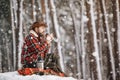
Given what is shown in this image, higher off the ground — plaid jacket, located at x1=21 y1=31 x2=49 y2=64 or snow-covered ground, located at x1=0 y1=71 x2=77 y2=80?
plaid jacket, located at x1=21 y1=31 x2=49 y2=64

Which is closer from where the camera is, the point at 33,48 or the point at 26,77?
the point at 26,77

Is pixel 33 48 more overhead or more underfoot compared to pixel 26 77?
more overhead

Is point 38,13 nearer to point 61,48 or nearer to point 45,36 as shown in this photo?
point 61,48

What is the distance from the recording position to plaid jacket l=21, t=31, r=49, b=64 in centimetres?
596

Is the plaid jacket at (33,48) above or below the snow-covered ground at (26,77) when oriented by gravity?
above

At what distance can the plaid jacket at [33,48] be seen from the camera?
5961mm

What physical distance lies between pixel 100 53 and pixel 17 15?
2.02 meters

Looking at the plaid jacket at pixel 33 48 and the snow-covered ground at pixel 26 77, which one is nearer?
the snow-covered ground at pixel 26 77

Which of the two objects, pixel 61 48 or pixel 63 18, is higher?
pixel 63 18

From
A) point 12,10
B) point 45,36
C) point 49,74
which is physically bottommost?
point 49,74

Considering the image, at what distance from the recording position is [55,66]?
5945 mm

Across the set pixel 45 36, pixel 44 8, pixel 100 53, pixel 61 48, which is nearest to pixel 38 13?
pixel 44 8

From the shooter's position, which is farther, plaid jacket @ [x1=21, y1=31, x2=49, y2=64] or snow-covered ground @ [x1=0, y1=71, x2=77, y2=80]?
plaid jacket @ [x1=21, y1=31, x2=49, y2=64]

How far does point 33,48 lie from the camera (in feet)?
19.5
